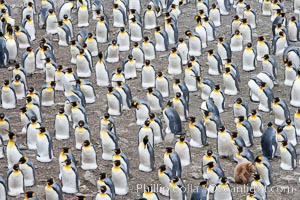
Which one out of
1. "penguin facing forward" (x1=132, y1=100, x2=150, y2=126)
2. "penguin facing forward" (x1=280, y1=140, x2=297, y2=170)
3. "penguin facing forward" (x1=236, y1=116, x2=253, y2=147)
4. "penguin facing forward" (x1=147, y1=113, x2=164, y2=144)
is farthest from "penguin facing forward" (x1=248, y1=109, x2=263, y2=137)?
"penguin facing forward" (x1=132, y1=100, x2=150, y2=126)

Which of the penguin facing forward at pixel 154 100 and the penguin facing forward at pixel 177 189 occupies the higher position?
the penguin facing forward at pixel 154 100

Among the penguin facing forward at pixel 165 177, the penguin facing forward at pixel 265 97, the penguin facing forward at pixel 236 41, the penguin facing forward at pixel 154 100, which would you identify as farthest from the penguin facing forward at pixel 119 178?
the penguin facing forward at pixel 236 41

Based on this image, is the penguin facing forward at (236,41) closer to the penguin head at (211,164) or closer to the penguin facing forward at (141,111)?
the penguin facing forward at (141,111)

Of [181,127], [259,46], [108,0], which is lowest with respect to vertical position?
[181,127]

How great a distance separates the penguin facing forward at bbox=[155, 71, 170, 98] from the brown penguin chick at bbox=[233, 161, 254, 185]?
3812 mm

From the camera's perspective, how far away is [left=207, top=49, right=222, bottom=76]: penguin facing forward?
78.4 feet

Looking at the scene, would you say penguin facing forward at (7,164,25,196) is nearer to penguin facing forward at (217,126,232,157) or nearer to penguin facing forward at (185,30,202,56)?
penguin facing forward at (217,126,232,157)

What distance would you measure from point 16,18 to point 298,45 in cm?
716

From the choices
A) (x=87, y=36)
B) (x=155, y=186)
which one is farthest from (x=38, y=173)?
(x=87, y=36)

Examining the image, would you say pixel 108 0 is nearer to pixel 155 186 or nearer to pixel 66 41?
pixel 66 41

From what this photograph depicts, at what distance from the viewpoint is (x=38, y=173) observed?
20.0 meters

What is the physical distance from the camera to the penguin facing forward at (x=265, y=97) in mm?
22266

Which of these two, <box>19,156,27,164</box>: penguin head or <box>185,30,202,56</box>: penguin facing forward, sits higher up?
<box>185,30,202,56</box>: penguin facing forward

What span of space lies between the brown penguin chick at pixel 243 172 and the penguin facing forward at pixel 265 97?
9.98ft
